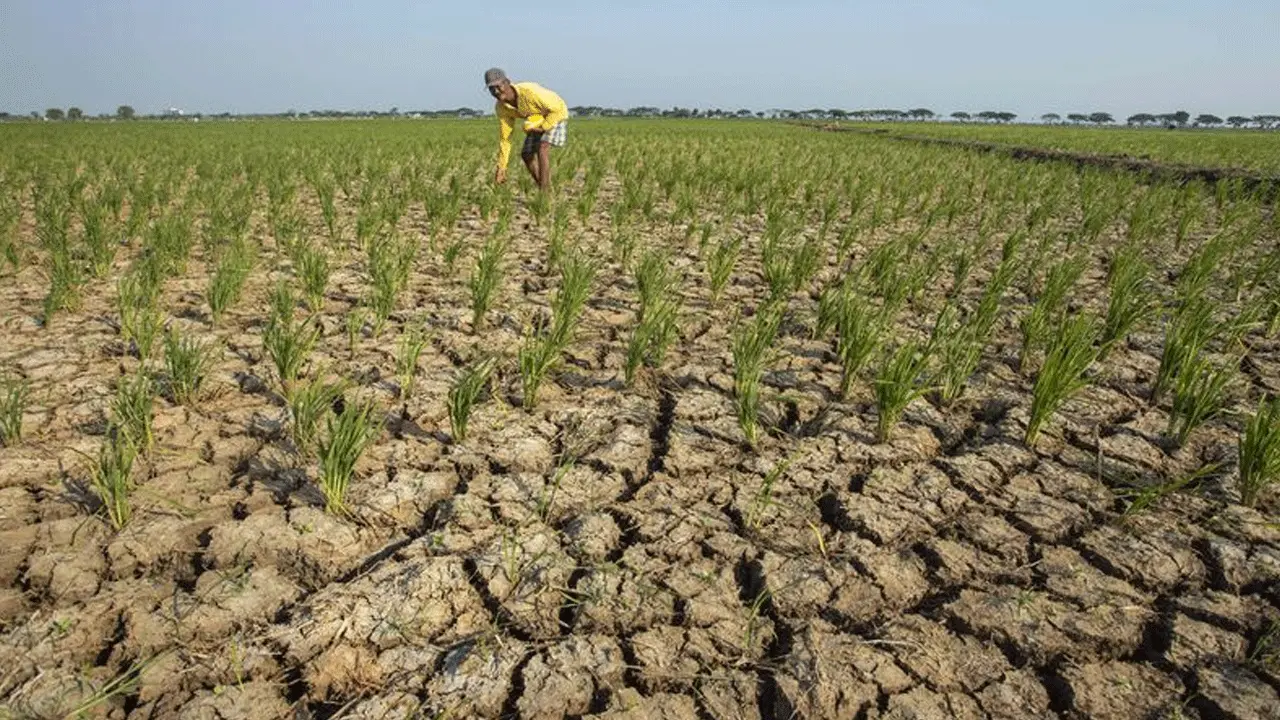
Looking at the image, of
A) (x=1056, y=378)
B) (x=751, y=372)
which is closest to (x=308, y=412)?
(x=751, y=372)

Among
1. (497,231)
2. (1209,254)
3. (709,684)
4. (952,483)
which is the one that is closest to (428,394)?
(709,684)

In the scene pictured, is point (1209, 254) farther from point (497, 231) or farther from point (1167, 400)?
point (497, 231)

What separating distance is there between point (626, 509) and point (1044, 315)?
1.99 metres

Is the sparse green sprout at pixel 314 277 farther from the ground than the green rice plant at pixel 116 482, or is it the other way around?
the sparse green sprout at pixel 314 277

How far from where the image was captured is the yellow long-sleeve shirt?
580 centimetres

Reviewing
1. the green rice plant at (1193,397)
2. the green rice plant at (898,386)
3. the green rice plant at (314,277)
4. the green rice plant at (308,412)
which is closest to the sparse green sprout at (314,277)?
the green rice plant at (314,277)

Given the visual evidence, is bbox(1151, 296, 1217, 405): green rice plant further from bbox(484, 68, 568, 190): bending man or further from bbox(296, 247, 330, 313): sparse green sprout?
bbox(484, 68, 568, 190): bending man

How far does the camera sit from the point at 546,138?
6.14 meters

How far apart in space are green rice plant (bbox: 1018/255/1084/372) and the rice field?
18mm

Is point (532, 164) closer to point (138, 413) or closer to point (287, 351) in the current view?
point (287, 351)

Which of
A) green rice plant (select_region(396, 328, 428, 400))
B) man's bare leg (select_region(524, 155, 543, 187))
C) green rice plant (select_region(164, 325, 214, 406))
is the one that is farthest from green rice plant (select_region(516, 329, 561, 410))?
man's bare leg (select_region(524, 155, 543, 187))

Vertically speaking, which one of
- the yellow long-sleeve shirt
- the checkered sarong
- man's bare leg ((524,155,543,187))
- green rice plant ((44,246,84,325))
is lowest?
green rice plant ((44,246,84,325))

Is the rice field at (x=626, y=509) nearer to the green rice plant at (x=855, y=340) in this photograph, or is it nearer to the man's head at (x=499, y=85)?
the green rice plant at (x=855, y=340)

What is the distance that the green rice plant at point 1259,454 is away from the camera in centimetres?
177
